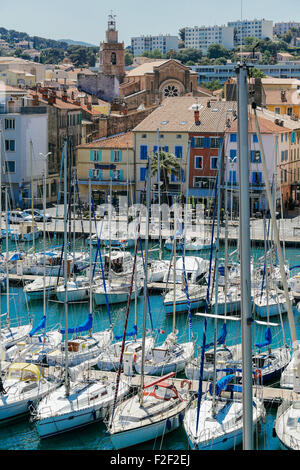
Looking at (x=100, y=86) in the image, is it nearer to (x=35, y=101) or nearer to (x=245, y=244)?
(x=35, y=101)

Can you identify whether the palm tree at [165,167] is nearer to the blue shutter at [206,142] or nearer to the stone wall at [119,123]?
the blue shutter at [206,142]

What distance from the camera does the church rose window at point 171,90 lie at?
76562 mm

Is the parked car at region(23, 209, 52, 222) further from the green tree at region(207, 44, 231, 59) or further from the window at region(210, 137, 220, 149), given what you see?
the green tree at region(207, 44, 231, 59)

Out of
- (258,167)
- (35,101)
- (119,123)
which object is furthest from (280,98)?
(258,167)

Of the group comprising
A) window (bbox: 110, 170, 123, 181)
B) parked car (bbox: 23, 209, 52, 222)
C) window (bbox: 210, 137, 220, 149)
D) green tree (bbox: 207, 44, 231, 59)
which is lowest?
parked car (bbox: 23, 209, 52, 222)

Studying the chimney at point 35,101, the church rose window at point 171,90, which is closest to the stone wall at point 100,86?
the church rose window at point 171,90

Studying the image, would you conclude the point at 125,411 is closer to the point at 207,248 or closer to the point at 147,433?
the point at 147,433

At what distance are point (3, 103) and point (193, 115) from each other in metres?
12.0

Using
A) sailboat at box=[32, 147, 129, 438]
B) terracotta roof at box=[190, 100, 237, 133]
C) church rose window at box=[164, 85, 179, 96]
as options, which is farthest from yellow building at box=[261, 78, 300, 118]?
sailboat at box=[32, 147, 129, 438]

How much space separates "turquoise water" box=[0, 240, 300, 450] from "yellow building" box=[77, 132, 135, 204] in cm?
1025

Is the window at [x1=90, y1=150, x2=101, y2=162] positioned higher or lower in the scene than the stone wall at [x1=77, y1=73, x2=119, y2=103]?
lower

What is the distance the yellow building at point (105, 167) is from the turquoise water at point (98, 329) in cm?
1025

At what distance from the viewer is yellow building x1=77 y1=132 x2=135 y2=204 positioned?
181 feet

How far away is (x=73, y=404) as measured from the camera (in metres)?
22.3
